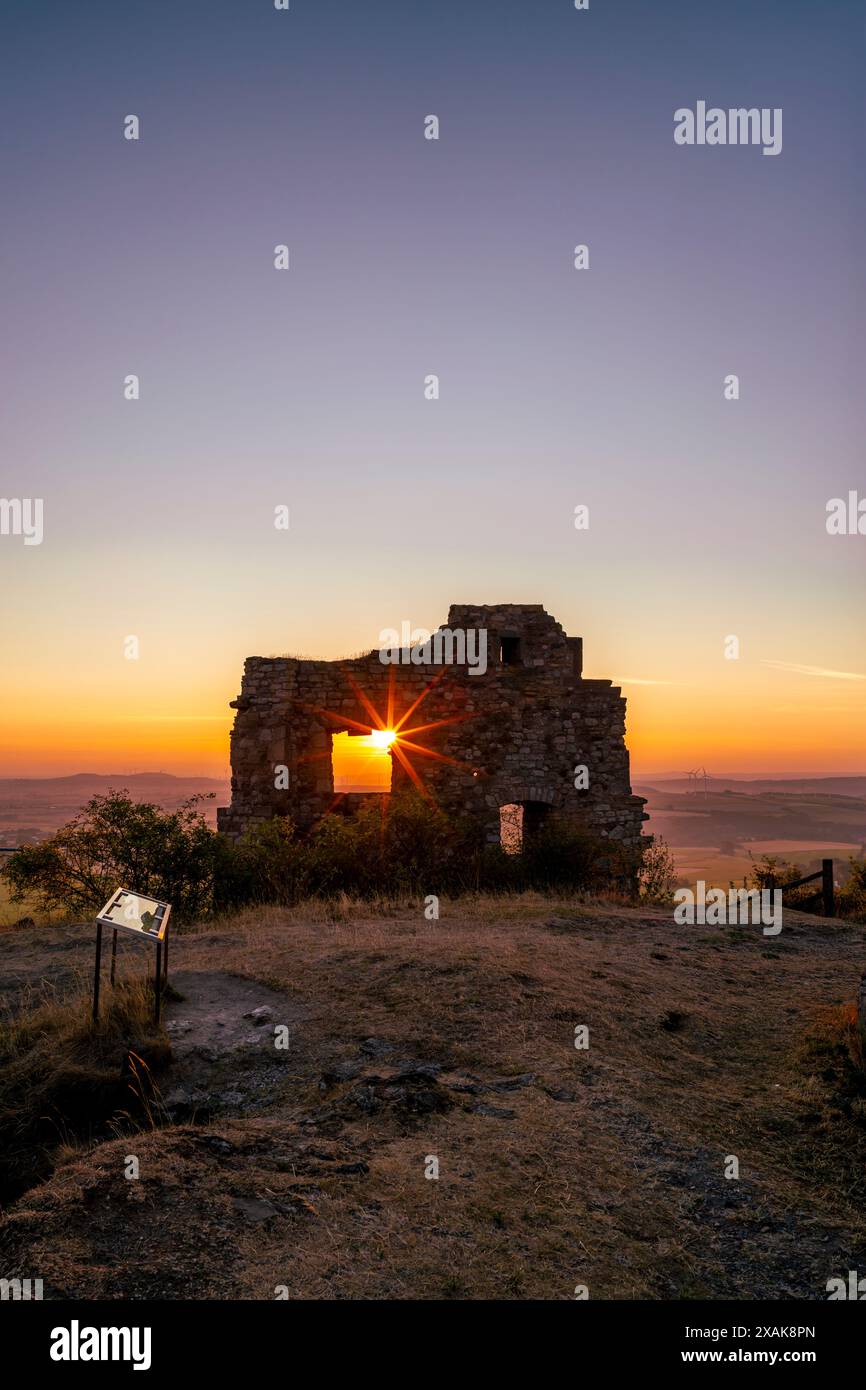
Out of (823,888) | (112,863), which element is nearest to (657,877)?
(823,888)

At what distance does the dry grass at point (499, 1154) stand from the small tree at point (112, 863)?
4253 millimetres

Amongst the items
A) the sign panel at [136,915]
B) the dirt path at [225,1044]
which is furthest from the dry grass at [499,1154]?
the sign panel at [136,915]

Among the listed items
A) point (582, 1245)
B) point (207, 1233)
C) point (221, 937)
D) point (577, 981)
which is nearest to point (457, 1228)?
point (582, 1245)

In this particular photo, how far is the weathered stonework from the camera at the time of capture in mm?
17281

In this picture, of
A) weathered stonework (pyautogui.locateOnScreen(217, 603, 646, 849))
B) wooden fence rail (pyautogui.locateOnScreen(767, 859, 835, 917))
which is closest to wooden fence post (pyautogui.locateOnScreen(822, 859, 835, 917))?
wooden fence rail (pyautogui.locateOnScreen(767, 859, 835, 917))

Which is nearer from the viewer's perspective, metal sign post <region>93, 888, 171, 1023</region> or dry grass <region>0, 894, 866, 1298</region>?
dry grass <region>0, 894, 866, 1298</region>

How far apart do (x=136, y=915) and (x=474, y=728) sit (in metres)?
11.1

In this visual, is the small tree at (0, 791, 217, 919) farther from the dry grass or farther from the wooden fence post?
the wooden fence post

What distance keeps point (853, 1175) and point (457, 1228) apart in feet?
8.71

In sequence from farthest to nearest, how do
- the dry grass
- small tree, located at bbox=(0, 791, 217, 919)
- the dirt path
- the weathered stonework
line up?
the weathered stonework < small tree, located at bbox=(0, 791, 217, 919) < the dirt path < the dry grass

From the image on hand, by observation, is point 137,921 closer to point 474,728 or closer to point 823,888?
point 474,728

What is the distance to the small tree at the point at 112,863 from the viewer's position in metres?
13.6

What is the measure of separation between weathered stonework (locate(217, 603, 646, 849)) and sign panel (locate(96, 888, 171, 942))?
9426 millimetres

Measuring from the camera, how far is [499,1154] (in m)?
5.47
